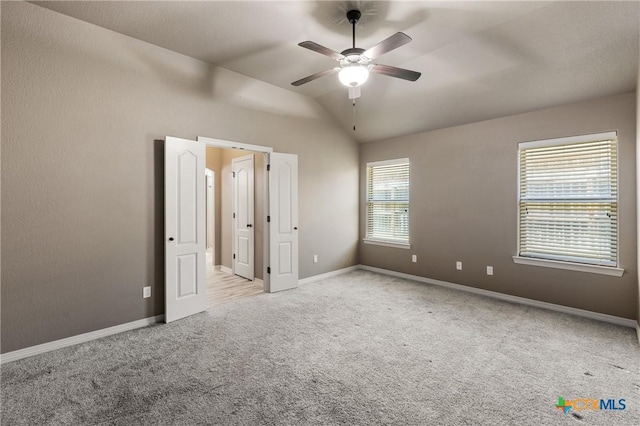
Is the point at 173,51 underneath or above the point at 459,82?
above

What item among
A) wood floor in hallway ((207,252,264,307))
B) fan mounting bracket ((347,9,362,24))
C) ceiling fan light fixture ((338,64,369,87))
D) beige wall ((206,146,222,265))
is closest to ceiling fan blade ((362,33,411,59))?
ceiling fan light fixture ((338,64,369,87))

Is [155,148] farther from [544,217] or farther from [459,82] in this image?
[544,217]

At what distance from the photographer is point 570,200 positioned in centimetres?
371

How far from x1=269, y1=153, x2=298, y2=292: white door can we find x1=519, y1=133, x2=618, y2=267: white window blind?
326 centimetres

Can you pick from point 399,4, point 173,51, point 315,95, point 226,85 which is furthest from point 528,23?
point 173,51

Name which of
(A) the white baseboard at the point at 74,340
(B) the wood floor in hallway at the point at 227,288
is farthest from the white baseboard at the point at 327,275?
(A) the white baseboard at the point at 74,340

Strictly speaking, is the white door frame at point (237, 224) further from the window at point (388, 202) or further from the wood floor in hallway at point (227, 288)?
the window at point (388, 202)

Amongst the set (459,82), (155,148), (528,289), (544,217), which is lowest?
(528,289)

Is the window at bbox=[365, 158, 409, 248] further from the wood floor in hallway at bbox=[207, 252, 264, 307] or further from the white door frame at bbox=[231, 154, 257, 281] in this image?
the wood floor in hallway at bbox=[207, 252, 264, 307]

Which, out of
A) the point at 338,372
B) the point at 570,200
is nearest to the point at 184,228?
the point at 338,372

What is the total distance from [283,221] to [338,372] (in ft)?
8.73

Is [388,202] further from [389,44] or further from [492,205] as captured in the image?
[389,44]

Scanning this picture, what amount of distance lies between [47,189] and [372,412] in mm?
3358

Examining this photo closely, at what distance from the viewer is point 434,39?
10.6 ft
